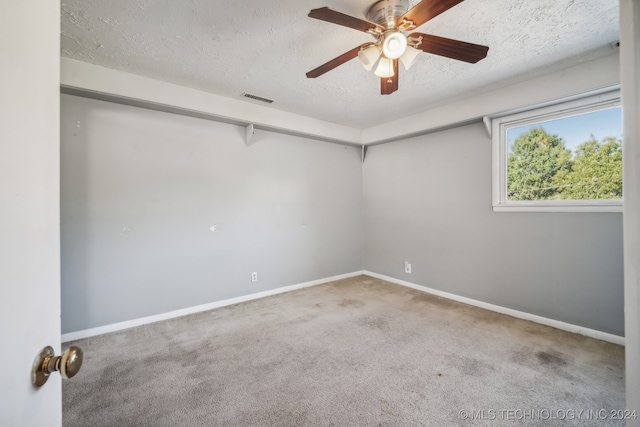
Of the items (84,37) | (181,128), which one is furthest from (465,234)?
(84,37)

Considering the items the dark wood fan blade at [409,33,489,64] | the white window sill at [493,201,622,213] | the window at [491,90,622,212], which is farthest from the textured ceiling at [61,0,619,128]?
the white window sill at [493,201,622,213]

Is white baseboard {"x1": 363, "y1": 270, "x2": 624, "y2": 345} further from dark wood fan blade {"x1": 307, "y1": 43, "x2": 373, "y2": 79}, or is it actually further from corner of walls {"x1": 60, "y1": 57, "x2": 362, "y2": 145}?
dark wood fan blade {"x1": 307, "y1": 43, "x2": 373, "y2": 79}

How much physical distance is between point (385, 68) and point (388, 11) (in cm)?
31

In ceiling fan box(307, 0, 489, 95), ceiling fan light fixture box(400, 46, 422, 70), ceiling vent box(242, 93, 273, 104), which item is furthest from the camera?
ceiling vent box(242, 93, 273, 104)

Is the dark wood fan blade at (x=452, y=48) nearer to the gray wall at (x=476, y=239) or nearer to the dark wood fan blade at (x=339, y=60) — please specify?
the dark wood fan blade at (x=339, y=60)

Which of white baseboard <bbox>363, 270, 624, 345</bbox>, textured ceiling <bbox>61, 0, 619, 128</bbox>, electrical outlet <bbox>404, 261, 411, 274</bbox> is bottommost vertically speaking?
white baseboard <bbox>363, 270, 624, 345</bbox>

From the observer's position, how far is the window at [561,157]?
237cm

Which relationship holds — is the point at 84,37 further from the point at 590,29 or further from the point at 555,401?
the point at 555,401

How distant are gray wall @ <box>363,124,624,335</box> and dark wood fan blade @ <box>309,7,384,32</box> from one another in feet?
7.49

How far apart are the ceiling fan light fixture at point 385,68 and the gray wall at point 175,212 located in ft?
6.65

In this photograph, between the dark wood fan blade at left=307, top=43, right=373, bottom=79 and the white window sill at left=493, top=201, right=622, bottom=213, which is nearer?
the dark wood fan blade at left=307, top=43, right=373, bottom=79

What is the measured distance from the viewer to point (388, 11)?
5.17 feet

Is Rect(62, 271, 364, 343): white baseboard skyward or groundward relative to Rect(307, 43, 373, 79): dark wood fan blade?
groundward

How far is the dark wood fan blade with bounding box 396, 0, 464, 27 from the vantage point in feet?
4.26
